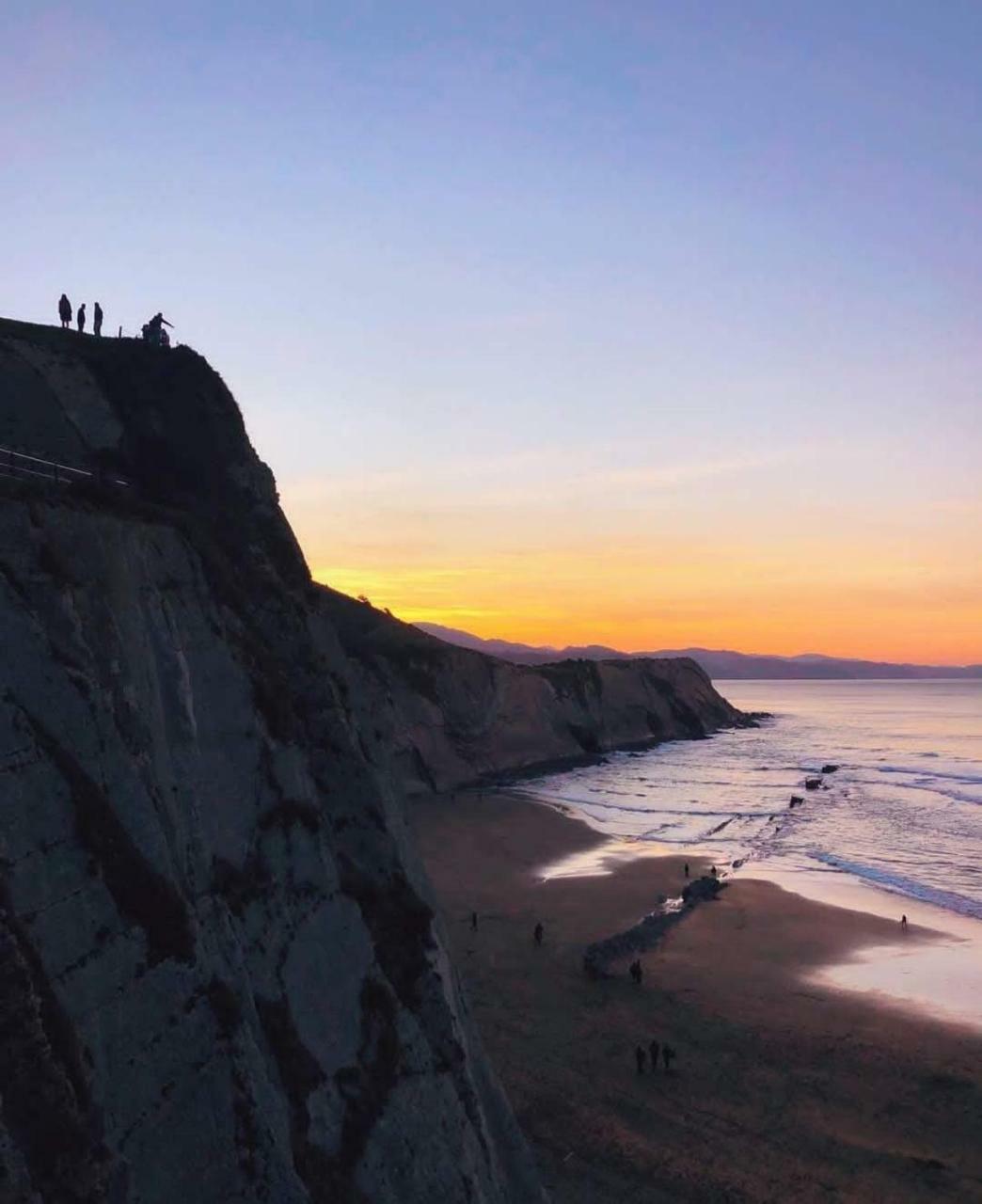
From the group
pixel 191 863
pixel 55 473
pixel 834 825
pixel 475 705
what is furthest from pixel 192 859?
pixel 475 705

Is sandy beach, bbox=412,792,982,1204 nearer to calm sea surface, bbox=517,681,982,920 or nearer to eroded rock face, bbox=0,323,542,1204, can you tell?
eroded rock face, bbox=0,323,542,1204

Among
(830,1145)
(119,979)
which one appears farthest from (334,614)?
(119,979)

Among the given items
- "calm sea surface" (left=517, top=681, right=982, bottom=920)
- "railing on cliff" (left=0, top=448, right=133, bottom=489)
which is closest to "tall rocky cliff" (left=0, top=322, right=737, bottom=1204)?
"railing on cliff" (left=0, top=448, right=133, bottom=489)

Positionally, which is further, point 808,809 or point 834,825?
point 808,809

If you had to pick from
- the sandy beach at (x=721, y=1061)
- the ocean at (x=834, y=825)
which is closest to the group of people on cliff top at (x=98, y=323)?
the sandy beach at (x=721, y=1061)

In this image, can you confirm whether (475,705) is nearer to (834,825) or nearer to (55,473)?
(834,825)

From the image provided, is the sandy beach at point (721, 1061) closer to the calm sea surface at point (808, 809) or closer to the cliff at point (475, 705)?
the calm sea surface at point (808, 809)
